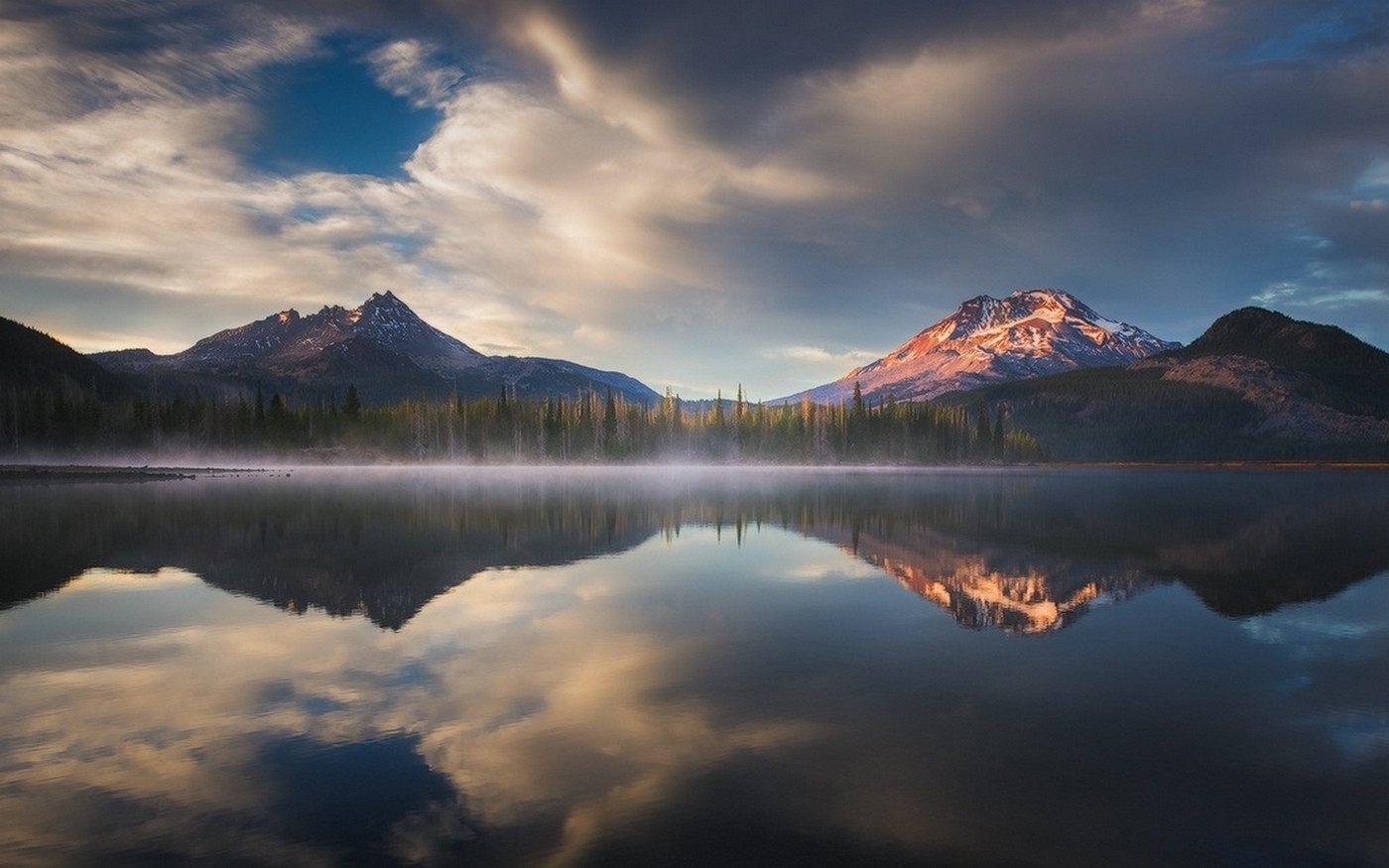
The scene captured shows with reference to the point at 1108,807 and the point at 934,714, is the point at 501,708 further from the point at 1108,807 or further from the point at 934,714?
the point at 1108,807

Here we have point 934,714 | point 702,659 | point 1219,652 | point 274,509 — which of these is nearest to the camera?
point 934,714

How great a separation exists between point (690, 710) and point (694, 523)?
4106cm

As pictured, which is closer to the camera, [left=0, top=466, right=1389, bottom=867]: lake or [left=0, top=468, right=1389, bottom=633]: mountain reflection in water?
[left=0, top=466, right=1389, bottom=867]: lake

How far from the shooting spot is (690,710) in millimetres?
16078

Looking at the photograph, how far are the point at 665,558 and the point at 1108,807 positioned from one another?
95.0 ft

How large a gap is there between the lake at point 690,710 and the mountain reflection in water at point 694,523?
0.50 metres

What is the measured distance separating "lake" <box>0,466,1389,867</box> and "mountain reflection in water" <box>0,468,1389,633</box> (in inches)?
19.8

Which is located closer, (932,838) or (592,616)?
(932,838)

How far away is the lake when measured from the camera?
35.8ft

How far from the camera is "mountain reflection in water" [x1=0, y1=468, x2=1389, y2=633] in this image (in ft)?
99.3

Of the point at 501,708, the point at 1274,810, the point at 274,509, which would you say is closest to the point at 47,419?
the point at 274,509

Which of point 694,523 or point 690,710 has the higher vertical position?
point 690,710

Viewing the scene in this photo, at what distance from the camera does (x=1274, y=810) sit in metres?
11.8

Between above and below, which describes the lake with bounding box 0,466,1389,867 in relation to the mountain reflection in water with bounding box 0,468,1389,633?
above
